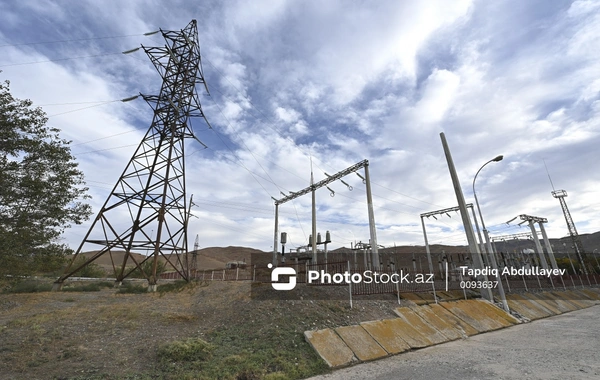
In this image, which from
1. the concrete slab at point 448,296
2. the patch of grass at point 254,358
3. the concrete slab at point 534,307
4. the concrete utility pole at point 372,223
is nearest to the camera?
the patch of grass at point 254,358

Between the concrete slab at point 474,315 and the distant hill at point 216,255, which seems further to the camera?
the distant hill at point 216,255

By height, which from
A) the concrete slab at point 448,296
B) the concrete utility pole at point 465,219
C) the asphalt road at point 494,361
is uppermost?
the concrete utility pole at point 465,219

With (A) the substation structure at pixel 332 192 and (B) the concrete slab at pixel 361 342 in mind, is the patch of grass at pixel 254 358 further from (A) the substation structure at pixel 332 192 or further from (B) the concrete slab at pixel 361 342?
(A) the substation structure at pixel 332 192

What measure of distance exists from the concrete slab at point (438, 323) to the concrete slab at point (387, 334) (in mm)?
1795

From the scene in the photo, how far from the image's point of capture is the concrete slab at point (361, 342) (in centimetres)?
654

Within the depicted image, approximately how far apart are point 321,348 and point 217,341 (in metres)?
2.68

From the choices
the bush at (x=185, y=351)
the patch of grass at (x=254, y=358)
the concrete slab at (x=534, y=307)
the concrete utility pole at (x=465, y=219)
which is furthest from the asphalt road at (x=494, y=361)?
the concrete slab at (x=534, y=307)

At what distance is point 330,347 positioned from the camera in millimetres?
6523

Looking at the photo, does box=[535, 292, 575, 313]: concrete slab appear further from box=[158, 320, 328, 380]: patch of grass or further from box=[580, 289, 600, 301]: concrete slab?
box=[158, 320, 328, 380]: patch of grass

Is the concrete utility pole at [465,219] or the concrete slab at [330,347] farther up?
the concrete utility pole at [465,219]

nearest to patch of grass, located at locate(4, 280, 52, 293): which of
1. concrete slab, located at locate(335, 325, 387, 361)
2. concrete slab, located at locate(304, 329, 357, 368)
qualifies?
Result: concrete slab, located at locate(304, 329, 357, 368)

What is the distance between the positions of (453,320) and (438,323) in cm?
107

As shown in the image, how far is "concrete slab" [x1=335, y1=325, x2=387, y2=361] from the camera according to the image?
21.5 feet

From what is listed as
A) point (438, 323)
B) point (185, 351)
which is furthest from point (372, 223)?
point (185, 351)
